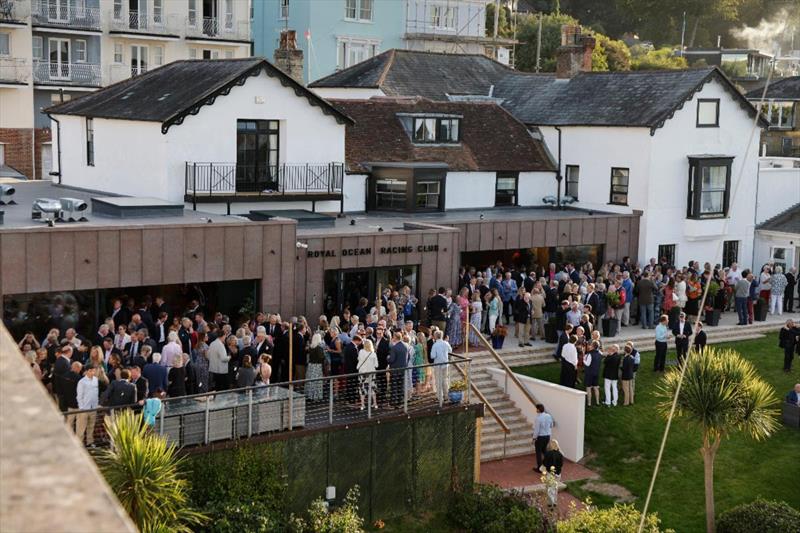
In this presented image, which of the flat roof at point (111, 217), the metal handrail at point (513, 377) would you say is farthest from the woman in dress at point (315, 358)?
the metal handrail at point (513, 377)

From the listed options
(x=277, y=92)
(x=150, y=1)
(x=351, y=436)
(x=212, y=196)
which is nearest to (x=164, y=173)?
(x=212, y=196)

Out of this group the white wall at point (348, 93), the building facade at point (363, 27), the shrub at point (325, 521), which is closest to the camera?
the shrub at point (325, 521)

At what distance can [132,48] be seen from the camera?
59.7m

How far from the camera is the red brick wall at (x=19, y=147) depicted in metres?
55.2

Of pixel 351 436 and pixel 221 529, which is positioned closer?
pixel 221 529

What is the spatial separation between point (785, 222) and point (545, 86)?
10.2 meters

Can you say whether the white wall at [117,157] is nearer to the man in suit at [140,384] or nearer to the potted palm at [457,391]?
the potted palm at [457,391]

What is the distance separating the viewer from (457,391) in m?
25.1

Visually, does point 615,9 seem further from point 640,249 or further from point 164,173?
point 164,173

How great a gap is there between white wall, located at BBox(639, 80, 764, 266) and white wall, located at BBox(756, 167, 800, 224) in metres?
1.58

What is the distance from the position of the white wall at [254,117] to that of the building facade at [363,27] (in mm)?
31256

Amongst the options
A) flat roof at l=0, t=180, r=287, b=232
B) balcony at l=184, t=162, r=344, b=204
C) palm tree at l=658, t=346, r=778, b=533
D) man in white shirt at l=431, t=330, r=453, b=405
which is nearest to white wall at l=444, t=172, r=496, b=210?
balcony at l=184, t=162, r=344, b=204

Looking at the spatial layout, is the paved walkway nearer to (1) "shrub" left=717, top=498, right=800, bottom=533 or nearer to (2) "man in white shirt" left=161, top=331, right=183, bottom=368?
(1) "shrub" left=717, top=498, right=800, bottom=533

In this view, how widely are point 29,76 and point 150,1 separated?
26.0ft
